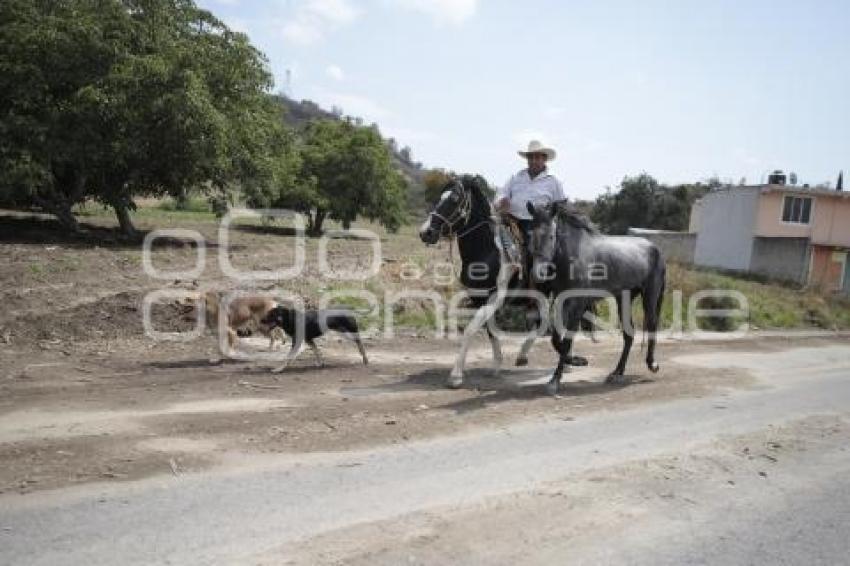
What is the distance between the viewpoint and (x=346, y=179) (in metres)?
38.8

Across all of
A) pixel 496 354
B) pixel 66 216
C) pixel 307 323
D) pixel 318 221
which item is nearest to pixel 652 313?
pixel 496 354

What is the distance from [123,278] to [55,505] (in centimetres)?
947

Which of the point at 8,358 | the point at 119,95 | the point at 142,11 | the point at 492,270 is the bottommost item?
the point at 8,358

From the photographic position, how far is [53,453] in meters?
5.99

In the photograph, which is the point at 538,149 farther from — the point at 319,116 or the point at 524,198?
the point at 319,116

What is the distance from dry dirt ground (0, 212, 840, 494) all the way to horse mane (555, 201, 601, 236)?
2.23m

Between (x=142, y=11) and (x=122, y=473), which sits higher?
(x=142, y=11)

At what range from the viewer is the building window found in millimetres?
41438

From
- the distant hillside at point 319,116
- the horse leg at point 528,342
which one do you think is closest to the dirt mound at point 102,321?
the horse leg at point 528,342

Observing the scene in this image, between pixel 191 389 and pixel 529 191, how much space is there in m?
5.32

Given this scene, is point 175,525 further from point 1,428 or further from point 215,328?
point 215,328

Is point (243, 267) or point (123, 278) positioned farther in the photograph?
point (243, 267)

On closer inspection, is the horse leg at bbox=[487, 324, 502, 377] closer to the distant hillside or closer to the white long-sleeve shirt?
the white long-sleeve shirt

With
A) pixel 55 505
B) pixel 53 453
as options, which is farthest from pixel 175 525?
pixel 53 453
